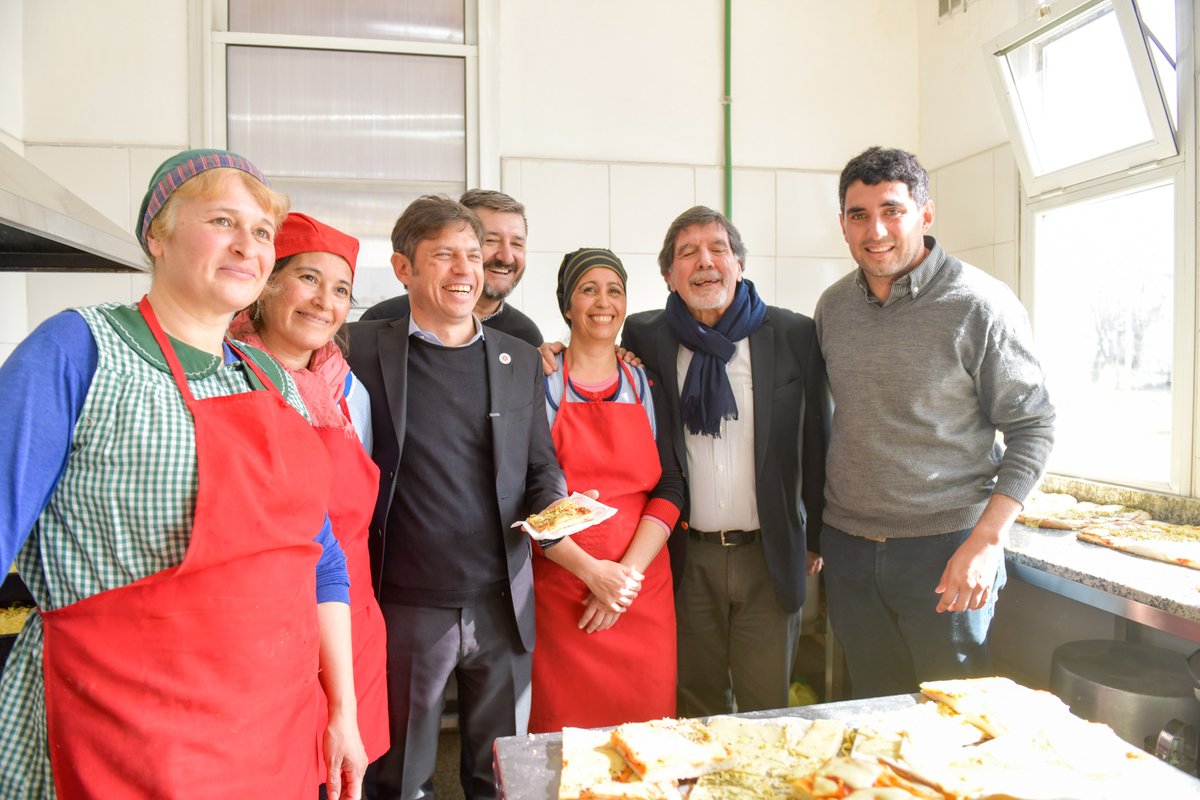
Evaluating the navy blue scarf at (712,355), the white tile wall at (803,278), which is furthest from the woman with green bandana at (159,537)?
the white tile wall at (803,278)

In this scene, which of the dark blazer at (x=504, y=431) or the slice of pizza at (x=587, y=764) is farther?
the dark blazer at (x=504, y=431)

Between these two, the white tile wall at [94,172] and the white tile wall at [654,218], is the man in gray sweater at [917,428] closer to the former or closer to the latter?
the white tile wall at [654,218]

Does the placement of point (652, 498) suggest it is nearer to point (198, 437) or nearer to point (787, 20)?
point (198, 437)

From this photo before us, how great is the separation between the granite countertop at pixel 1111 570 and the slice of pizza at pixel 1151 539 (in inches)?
0.9

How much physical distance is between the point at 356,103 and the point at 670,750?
360 cm

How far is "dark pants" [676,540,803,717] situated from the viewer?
91.4 inches

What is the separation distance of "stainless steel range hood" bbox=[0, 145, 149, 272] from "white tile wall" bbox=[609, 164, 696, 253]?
7.28 ft

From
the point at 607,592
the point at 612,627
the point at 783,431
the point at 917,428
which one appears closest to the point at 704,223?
the point at 783,431

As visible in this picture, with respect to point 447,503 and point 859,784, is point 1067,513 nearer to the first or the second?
point 859,784

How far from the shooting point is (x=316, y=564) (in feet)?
4.64

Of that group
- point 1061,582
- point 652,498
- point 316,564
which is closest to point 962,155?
point 1061,582

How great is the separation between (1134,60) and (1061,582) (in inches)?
78.2

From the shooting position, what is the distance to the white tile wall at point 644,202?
3967mm

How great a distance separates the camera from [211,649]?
1.09 m
